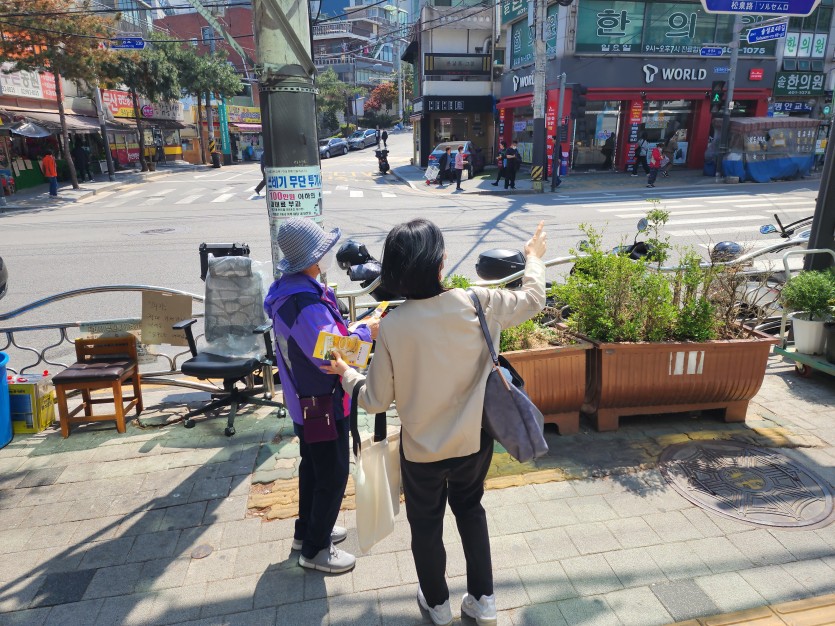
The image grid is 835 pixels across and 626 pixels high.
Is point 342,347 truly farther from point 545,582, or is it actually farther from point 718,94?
point 718,94

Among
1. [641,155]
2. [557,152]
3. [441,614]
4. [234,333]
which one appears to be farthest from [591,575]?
[641,155]

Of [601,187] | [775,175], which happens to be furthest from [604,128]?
[775,175]

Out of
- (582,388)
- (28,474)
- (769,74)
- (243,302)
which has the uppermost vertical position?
(769,74)

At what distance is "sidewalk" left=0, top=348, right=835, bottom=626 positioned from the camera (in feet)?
9.07

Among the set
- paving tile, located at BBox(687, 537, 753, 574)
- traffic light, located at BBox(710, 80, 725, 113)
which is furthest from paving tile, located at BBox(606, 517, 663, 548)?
traffic light, located at BBox(710, 80, 725, 113)

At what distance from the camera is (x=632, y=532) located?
10.6 feet

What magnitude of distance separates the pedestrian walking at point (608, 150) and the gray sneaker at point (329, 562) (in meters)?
25.6

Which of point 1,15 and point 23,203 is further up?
point 1,15

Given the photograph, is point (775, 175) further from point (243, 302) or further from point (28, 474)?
point (28, 474)

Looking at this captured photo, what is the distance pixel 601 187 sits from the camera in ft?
72.3

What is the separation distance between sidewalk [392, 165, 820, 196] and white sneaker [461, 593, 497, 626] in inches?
774

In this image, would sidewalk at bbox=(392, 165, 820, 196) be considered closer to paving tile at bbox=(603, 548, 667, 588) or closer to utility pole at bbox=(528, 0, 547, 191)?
utility pole at bbox=(528, 0, 547, 191)

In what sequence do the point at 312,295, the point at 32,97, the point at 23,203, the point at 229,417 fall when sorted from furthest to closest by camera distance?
1. the point at 32,97
2. the point at 23,203
3. the point at 229,417
4. the point at 312,295

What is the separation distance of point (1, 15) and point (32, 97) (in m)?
9.41
